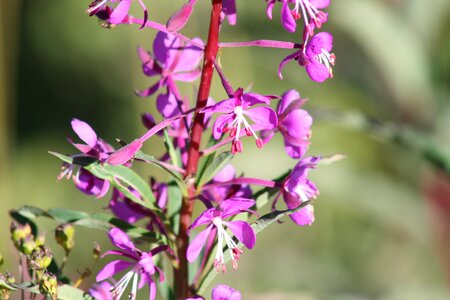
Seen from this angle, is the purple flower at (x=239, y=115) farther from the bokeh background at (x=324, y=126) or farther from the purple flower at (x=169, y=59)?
the bokeh background at (x=324, y=126)

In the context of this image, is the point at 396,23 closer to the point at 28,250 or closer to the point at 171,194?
the point at 171,194

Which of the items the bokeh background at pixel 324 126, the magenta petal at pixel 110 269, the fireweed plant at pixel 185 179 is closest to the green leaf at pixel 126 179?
the fireweed plant at pixel 185 179

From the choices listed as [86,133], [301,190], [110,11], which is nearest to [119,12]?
[110,11]

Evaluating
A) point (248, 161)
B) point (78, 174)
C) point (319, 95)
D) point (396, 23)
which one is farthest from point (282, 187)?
point (319, 95)

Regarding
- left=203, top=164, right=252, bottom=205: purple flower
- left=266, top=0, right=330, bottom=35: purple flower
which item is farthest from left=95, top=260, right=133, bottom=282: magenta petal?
left=266, top=0, right=330, bottom=35: purple flower

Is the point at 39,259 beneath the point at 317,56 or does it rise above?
beneath

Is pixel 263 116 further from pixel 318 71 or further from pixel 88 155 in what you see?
pixel 88 155
